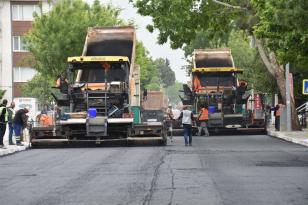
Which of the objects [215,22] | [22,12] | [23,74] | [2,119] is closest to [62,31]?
[215,22]

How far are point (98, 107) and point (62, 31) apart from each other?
23095mm

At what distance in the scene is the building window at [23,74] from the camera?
7700 cm

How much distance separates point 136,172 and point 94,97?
476 inches

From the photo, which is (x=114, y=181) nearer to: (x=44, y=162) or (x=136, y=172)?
(x=136, y=172)

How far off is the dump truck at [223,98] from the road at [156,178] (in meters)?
14.6

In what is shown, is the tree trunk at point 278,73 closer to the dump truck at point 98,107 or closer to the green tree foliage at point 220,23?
the green tree foliage at point 220,23

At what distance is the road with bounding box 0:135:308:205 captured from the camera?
1248cm

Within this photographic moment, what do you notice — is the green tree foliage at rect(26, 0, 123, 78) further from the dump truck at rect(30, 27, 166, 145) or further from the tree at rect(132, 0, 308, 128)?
the dump truck at rect(30, 27, 166, 145)

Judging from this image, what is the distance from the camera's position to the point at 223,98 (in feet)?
129

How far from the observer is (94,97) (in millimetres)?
29109

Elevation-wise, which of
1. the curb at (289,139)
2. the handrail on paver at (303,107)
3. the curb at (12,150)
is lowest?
the curb at (12,150)

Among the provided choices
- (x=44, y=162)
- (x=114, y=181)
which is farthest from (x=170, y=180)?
(x=44, y=162)

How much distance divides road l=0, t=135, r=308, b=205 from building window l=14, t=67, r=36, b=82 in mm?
53272

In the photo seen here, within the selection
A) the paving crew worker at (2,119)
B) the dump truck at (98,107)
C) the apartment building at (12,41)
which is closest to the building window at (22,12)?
the apartment building at (12,41)
